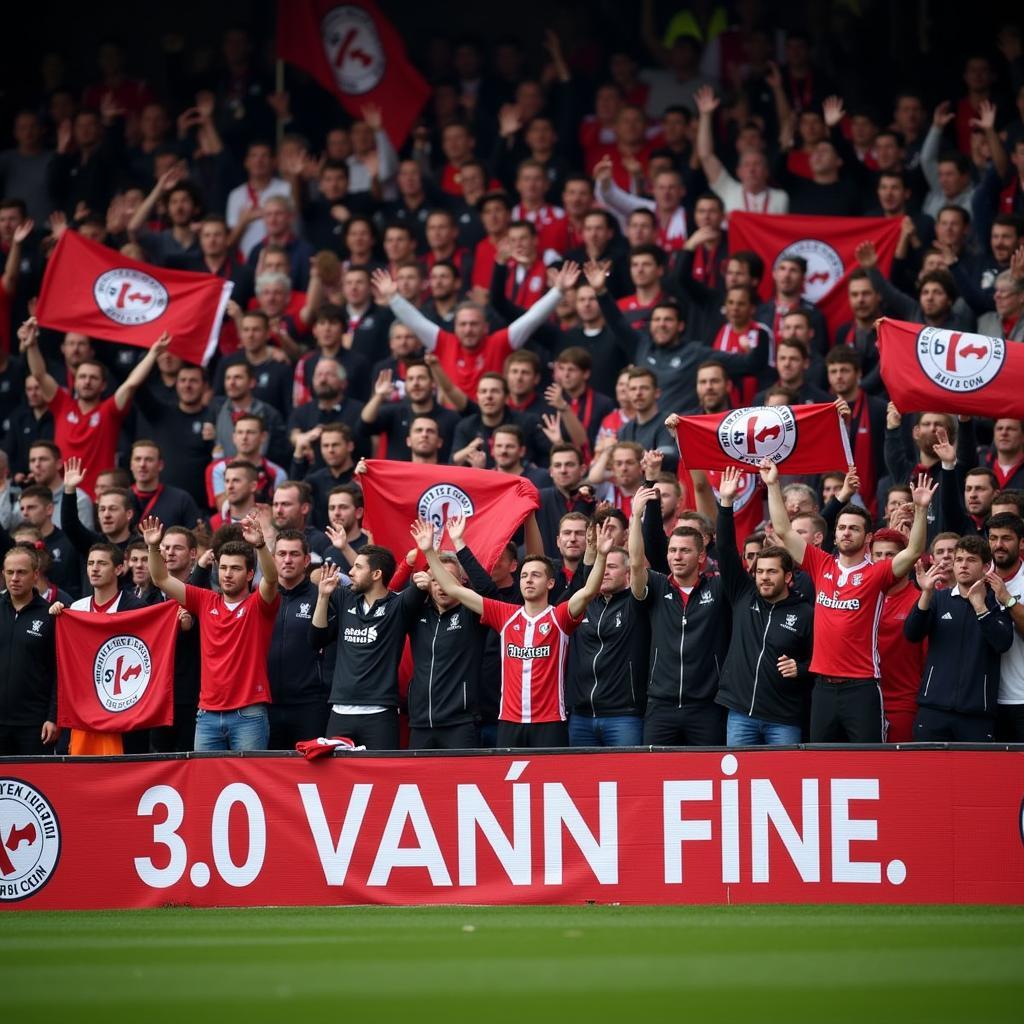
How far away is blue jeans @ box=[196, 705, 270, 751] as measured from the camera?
13.7m

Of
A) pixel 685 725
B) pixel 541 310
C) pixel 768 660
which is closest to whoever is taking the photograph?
pixel 768 660

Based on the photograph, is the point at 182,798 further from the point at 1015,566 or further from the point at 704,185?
the point at 704,185

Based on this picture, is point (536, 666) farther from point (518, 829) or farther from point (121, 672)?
point (121, 672)

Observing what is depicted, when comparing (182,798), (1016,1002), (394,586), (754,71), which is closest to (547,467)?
(394,586)

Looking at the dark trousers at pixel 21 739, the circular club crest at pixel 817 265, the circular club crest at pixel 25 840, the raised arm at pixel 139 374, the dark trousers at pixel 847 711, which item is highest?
the circular club crest at pixel 817 265

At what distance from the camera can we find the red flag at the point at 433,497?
1462 centimetres

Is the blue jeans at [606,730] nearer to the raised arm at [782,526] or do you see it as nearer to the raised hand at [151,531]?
the raised arm at [782,526]

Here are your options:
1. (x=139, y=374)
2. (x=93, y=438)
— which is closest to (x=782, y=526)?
(x=139, y=374)

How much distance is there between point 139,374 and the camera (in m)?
17.2

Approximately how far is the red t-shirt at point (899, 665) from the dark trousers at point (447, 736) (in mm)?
3085

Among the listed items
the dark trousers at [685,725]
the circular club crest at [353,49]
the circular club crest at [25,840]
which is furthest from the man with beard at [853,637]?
the circular club crest at [353,49]

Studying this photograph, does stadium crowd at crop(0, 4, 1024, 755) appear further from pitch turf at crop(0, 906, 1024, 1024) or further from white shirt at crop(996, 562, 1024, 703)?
pitch turf at crop(0, 906, 1024, 1024)

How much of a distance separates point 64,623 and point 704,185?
29.2 feet

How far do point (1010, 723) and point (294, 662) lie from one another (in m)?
5.41
